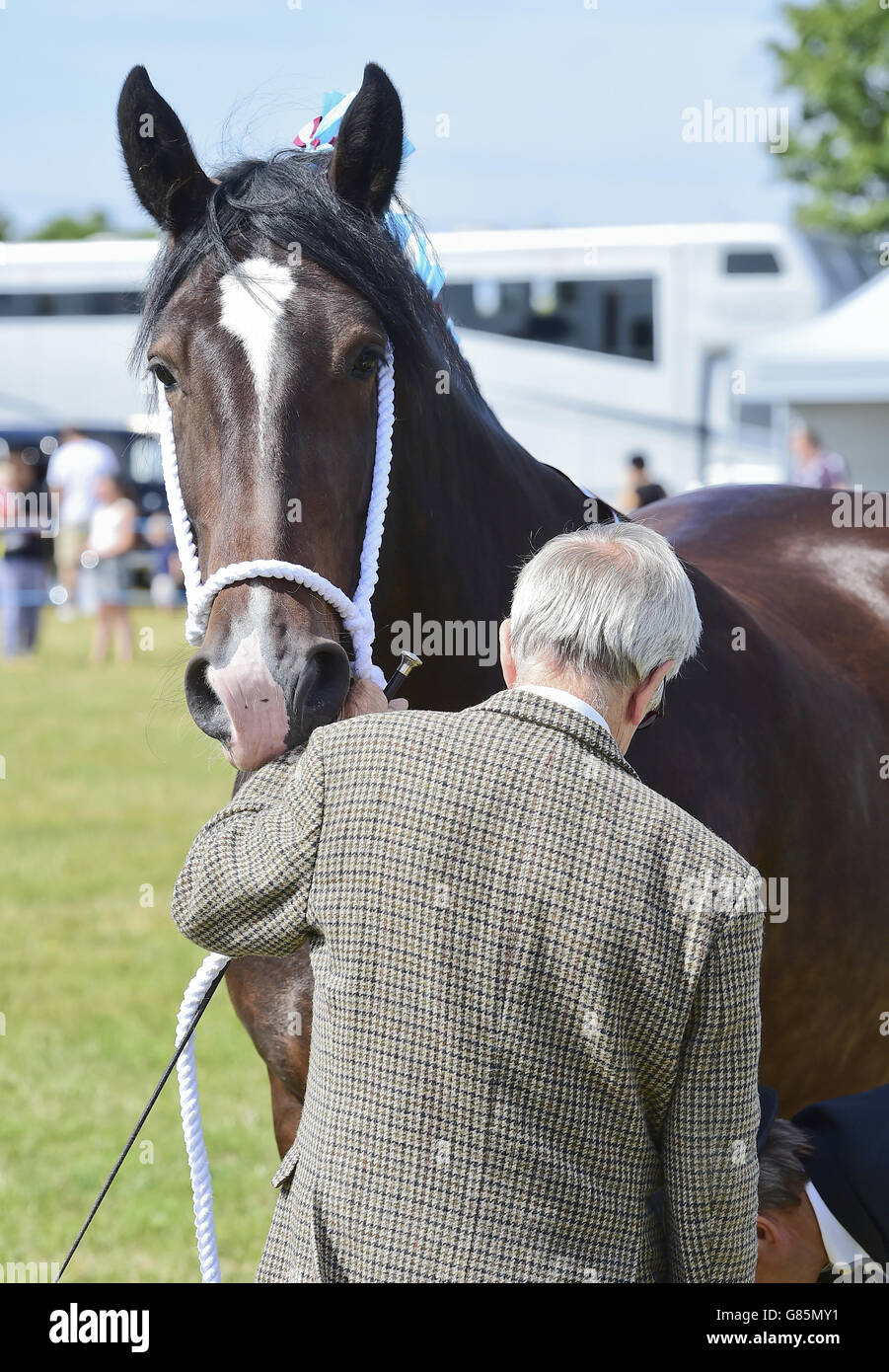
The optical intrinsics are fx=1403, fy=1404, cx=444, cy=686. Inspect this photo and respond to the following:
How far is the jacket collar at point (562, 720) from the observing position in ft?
5.42

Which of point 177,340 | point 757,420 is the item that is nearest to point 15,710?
point 177,340

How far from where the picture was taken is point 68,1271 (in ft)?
11.8

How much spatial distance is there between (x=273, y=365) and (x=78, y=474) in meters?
16.5

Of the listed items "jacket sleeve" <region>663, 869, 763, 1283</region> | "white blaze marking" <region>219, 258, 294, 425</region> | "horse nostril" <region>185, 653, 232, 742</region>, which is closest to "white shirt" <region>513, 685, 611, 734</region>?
"jacket sleeve" <region>663, 869, 763, 1283</region>

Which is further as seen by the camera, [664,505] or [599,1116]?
[664,505]

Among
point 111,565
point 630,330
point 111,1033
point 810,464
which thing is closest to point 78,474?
point 111,565

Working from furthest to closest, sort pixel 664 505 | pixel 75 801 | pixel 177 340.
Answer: pixel 75 801, pixel 664 505, pixel 177 340

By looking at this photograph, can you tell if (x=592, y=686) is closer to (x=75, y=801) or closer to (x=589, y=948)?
(x=589, y=948)

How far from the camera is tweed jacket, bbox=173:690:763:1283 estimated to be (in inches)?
62.4

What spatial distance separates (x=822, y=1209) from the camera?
2045 millimetres

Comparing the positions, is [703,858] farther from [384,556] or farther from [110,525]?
[110,525]

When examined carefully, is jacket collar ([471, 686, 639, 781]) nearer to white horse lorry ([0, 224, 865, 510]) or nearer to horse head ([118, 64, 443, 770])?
horse head ([118, 64, 443, 770])

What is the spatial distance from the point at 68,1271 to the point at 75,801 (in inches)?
225

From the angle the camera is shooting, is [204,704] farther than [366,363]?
No
